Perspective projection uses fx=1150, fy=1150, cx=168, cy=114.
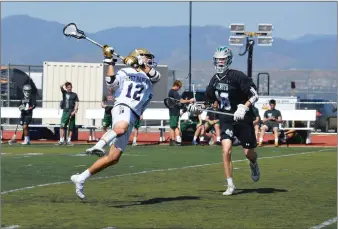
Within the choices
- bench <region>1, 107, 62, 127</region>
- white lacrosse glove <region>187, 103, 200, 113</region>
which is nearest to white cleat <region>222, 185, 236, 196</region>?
white lacrosse glove <region>187, 103, 200, 113</region>

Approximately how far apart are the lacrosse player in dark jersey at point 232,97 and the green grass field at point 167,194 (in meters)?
0.90

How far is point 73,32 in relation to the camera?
738 inches

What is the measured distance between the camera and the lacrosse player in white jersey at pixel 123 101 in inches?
619

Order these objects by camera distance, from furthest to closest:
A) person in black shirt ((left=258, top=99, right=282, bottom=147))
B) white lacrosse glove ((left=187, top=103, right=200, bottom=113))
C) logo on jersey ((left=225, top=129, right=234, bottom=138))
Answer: person in black shirt ((left=258, top=99, right=282, bottom=147)) → white lacrosse glove ((left=187, top=103, right=200, bottom=113)) → logo on jersey ((left=225, top=129, right=234, bottom=138))

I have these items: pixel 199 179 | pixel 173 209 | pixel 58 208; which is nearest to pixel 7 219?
pixel 58 208

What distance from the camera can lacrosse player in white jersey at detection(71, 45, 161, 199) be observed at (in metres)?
15.7

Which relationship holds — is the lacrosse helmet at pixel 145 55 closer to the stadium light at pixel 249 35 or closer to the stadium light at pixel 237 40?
the stadium light at pixel 249 35

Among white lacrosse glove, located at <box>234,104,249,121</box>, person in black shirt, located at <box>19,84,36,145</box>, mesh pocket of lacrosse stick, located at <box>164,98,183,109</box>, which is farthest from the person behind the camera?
person in black shirt, located at <box>19,84,36,145</box>

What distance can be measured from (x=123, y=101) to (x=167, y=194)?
5.92ft

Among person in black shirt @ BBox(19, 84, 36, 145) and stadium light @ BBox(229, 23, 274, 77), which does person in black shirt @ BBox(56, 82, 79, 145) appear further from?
stadium light @ BBox(229, 23, 274, 77)

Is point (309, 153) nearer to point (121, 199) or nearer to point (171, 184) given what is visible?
point (171, 184)

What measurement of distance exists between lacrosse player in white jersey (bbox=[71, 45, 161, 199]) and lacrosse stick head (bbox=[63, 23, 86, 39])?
88.8 inches

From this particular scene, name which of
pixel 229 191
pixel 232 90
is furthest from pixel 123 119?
pixel 232 90

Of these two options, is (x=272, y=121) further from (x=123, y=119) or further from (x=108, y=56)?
(x=123, y=119)
